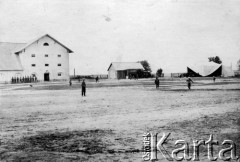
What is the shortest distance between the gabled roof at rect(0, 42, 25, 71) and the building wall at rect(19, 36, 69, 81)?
1.01 meters

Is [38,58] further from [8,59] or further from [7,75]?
[7,75]

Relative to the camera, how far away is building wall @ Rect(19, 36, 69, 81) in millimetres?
44406

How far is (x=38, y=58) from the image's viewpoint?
44.7m

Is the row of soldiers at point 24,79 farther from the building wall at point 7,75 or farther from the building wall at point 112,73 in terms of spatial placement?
the building wall at point 112,73

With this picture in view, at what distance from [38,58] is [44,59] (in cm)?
98

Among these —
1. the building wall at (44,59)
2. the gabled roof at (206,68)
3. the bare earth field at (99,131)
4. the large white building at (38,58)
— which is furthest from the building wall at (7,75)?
the gabled roof at (206,68)

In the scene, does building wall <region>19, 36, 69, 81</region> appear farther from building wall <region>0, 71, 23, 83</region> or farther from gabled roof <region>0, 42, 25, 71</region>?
building wall <region>0, 71, 23, 83</region>

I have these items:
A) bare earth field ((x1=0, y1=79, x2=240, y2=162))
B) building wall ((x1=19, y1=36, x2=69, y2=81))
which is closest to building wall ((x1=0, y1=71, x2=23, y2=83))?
building wall ((x1=19, y1=36, x2=69, y2=81))

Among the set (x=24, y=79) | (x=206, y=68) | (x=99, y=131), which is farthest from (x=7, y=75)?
(x=206, y=68)

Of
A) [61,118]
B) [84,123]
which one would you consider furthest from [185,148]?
[61,118]

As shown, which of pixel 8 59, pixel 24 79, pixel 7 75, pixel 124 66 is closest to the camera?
pixel 7 75

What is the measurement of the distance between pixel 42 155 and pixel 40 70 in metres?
40.6

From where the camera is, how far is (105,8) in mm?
12914

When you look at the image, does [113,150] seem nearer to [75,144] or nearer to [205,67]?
[75,144]
